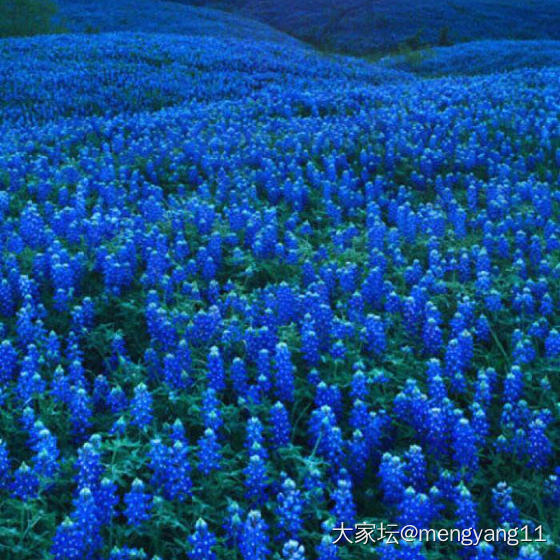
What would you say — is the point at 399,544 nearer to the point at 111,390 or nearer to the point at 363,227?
the point at 111,390

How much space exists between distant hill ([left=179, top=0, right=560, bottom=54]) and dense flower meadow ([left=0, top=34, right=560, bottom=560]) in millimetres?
27818

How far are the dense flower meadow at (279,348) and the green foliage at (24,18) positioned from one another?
79.6 feet

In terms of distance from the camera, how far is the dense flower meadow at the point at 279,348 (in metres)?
3.82

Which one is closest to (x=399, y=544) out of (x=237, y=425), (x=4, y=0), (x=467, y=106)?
→ (x=237, y=425)

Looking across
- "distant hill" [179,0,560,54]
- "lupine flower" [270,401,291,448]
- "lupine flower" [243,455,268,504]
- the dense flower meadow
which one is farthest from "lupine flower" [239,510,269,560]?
"distant hill" [179,0,560,54]

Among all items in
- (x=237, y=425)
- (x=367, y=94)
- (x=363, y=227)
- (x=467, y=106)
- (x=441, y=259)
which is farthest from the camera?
(x=367, y=94)

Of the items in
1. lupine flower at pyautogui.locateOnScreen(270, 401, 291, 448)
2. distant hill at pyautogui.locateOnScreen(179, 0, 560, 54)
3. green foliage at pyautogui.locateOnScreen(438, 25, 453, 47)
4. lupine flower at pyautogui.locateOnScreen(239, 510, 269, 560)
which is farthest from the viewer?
distant hill at pyautogui.locateOnScreen(179, 0, 560, 54)

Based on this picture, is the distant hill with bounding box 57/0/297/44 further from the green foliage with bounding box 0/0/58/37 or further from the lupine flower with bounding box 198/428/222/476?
the lupine flower with bounding box 198/428/222/476

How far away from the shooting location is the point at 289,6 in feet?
152

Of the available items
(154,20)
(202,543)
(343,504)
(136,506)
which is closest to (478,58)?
(154,20)

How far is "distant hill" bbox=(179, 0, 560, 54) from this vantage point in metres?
36.5

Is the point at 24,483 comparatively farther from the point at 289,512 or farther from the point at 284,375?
the point at 284,375

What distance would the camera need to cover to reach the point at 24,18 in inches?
1246

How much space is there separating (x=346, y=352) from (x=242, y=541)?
6.15ft
